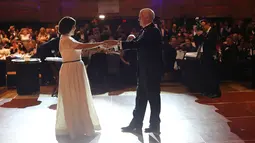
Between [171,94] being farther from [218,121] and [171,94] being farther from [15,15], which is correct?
[15,15]

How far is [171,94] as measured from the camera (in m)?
7.38

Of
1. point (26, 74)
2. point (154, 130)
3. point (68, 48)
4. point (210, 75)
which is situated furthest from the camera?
point (26, 74)

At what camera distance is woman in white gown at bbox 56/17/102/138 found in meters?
4.57

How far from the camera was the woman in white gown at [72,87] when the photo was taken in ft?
15.0

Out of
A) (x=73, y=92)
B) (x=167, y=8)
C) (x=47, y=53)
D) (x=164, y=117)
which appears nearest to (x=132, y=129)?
(x=164, y=117)

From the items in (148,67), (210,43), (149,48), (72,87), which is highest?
(149,48)

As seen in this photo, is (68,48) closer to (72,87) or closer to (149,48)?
(72,87)

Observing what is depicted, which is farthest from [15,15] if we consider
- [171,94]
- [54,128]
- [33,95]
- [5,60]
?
[54,128]

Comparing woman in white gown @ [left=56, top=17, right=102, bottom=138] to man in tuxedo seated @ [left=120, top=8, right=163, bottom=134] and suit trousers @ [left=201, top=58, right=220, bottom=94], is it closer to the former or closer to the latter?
man in tuxedo seated @ [left=120, top=8, right=163, bottom=134]

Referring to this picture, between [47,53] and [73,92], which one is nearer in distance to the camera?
[73,92]

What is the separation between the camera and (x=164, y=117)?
5680 mm

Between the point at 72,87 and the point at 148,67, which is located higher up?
the point at 148,67

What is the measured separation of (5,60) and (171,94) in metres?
3.93

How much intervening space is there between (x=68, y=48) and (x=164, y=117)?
2.01 meters
